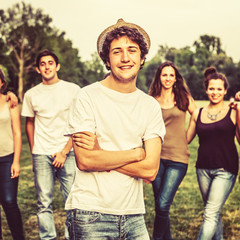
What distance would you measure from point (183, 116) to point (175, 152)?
0.50 m

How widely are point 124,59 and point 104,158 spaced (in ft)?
2.31

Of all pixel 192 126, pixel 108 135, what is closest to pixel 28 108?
pixel 192 126

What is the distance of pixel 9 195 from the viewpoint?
4168 mm

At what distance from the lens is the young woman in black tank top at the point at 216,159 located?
4078 mm

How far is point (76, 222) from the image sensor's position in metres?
2.39

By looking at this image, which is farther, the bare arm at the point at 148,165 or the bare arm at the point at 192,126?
the bare arm at the point at 192,126

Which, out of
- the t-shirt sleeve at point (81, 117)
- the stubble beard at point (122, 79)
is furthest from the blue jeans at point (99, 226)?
the stubble beard at point (122, 79)

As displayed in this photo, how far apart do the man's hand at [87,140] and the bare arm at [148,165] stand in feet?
0.79

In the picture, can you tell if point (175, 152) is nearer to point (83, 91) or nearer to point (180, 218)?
point (180, 218)

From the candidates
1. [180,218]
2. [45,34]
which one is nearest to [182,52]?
[45,34]

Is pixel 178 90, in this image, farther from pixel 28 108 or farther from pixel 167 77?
pixel 28 108

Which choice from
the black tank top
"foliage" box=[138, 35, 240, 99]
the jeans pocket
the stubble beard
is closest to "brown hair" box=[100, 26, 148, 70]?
the stubble beard

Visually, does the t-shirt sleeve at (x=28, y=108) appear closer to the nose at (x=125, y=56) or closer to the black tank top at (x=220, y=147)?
Result: the black tank top at (x=220, y=147)

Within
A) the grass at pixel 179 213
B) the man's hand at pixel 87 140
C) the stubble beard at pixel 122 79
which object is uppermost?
the stubble beard at pixel 122 79
